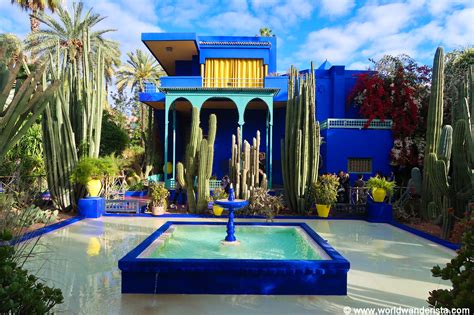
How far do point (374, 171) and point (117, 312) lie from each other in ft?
41.1

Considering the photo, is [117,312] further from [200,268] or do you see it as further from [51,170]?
[51,170]

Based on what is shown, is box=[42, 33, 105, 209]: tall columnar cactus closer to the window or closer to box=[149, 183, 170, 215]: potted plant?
box=[149, 183, 170, 215]: potted plant

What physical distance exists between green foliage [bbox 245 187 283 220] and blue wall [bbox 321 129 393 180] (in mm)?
4526

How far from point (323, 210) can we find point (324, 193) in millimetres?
586

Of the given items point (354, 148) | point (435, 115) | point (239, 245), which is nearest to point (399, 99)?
point (354, 148)

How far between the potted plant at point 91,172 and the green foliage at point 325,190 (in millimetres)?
6699

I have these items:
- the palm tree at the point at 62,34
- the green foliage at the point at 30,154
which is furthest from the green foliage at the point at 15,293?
the palm tree at the point at 62,34

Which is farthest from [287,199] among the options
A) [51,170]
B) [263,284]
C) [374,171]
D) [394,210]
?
[51,170]

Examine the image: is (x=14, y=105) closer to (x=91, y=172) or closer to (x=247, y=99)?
(x=91, y=172)

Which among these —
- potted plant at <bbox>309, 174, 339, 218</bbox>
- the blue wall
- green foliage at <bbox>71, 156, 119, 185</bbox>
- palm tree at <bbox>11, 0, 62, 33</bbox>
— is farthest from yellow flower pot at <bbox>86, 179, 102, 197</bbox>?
palm tree at <bbox>11, 0, 62, 33</bbox>

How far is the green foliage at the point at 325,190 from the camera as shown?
10.7m

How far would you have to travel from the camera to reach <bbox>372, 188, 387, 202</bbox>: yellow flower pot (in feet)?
34.7

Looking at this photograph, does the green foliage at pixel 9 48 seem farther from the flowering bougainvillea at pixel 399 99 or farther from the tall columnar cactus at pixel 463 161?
the flowering bougainvillea at pixel 399 99

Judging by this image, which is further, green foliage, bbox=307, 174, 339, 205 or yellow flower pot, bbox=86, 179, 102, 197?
green foliage, bbox=307, 174, 339, 205
